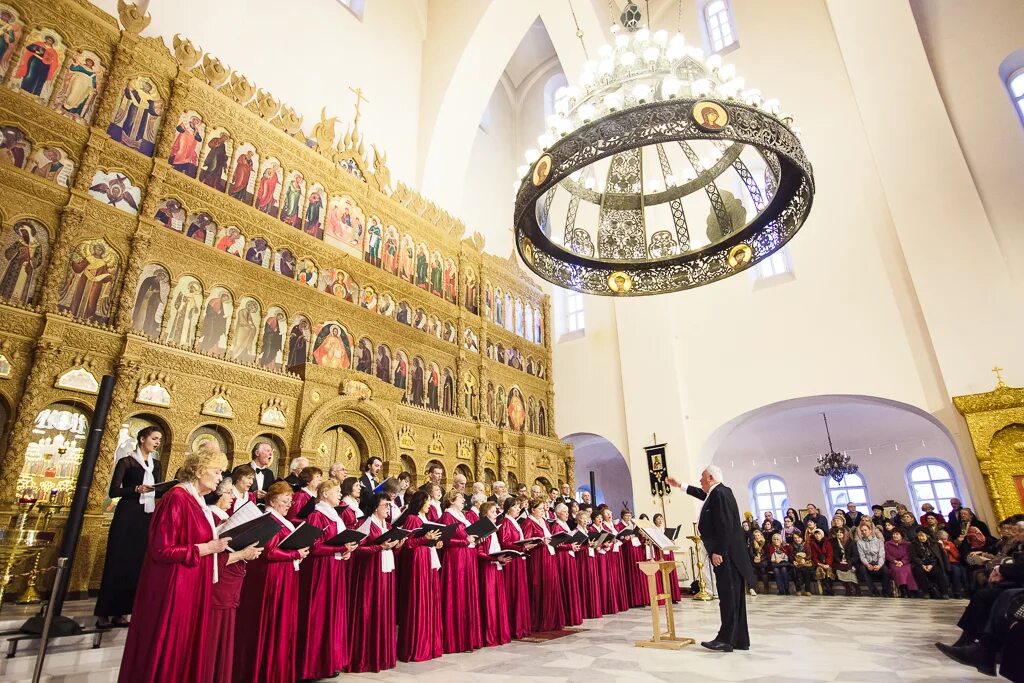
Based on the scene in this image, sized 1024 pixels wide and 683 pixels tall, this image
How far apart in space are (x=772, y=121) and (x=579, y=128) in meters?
1.71

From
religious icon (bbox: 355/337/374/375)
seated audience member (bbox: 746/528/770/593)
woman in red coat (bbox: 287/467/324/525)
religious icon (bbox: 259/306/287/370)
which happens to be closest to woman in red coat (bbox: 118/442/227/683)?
woman in red coat (bbox: 287/467/324/525)

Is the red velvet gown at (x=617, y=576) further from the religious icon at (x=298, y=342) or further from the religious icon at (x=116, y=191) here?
the religious icon at (x=116, y=191)

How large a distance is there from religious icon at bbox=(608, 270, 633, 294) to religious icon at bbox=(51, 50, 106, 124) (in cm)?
783

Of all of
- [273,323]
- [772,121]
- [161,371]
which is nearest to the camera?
[772,121]

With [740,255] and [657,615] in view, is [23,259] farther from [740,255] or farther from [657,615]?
[740,255]

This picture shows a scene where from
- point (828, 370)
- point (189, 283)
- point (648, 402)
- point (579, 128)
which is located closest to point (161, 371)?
point (189, 283)

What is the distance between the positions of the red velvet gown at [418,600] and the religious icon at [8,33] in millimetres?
8263

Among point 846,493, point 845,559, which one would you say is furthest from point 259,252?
point 846,493

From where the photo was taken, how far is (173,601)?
327 centimetres

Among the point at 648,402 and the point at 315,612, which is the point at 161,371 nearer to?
the point at 315,612

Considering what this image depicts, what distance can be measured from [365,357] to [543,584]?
19.1ft

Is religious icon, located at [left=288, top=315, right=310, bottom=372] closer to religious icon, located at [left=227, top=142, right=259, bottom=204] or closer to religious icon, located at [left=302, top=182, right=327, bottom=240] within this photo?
religious icon, located at [left=302, top=182, right=327, bottom=240]

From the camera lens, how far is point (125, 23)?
845 cm

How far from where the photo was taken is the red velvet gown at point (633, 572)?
394 inches
